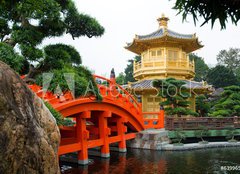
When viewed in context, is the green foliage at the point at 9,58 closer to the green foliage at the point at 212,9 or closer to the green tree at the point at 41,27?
the green tree at the point at 41,27

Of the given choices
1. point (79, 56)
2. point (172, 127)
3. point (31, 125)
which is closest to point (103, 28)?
point (79, 56)

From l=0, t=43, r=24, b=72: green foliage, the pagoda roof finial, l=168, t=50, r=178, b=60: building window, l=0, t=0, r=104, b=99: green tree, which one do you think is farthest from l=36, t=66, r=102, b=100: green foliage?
the pagoda roof finial

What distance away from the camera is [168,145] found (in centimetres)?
1459

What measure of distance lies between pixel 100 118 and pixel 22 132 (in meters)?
9.11

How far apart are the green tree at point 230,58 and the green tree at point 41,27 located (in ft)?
170

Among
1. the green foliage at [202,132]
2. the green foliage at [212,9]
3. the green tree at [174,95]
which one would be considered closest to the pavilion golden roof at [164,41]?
the green tree at [174,95]

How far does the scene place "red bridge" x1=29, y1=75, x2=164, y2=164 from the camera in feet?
33.6

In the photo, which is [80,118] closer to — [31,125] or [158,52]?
[31,125]

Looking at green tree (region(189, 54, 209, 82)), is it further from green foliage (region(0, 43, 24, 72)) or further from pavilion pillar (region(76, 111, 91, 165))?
green foliage (region(0, 43, 24, 72))

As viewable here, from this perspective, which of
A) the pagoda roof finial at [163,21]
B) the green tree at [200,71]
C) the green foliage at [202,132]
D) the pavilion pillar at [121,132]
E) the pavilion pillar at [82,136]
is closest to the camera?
the pavilion pillar at [82,136]

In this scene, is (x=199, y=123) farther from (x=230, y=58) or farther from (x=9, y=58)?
(x=230, y=58)

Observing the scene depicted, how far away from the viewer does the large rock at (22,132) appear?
11.6 ft

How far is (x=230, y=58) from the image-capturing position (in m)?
55.1

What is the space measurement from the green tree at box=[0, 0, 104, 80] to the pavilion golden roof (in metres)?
13.7
